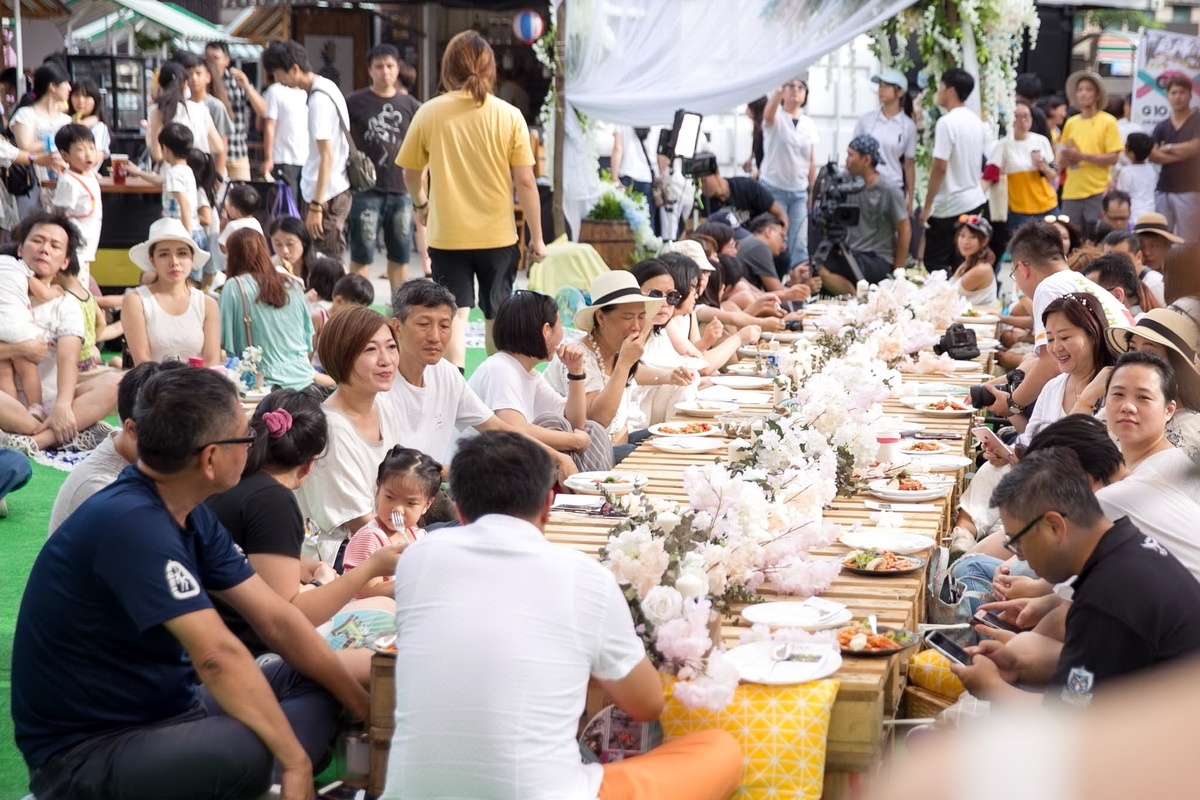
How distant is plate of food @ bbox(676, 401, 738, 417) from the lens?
587 centimetres

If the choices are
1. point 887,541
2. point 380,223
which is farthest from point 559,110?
point 887,541

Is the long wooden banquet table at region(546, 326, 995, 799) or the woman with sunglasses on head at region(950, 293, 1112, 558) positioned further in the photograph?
the woman with sunglasses on head at region(950, 293, 1112, 558)

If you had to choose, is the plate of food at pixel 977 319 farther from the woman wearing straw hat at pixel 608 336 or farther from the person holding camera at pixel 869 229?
the woman wearing straw hat at pixel 608 336

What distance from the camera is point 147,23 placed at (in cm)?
1909

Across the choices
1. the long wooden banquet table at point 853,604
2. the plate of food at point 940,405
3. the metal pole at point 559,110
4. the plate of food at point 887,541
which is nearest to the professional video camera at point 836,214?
the metal pole at point 559,110

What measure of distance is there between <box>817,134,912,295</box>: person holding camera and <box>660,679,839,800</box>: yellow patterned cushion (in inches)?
316

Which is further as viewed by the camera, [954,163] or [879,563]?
[954,163]

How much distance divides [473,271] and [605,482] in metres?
3.25

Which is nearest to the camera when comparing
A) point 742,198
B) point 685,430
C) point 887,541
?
point 887,541

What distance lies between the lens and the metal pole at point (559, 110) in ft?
34.4

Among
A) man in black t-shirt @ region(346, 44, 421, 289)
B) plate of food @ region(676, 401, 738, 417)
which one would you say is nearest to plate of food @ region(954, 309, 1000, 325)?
plate of food @ region(676, 401, 738, 417)

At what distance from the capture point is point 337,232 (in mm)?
10500

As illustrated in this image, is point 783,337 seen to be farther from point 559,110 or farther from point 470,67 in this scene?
point 559,110

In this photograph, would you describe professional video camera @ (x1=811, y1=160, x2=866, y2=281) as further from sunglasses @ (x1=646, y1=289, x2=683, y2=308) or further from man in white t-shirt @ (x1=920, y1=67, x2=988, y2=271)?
sunglasses @ (x1=646, y1=289, x2=683, y2=308)
